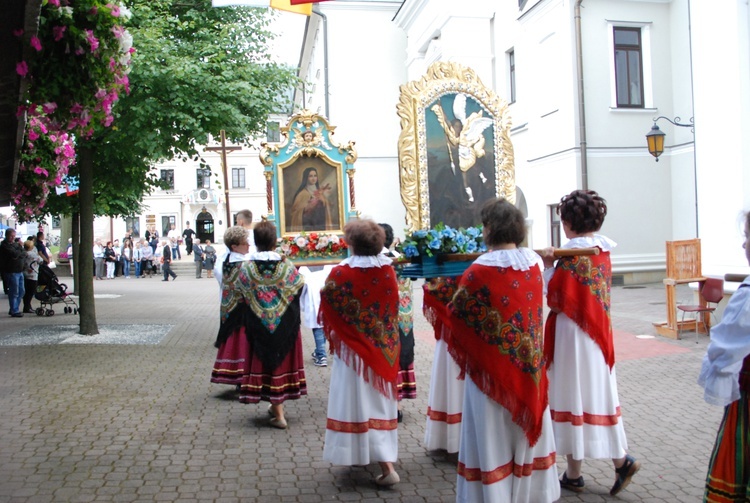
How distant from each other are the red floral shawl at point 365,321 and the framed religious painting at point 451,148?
76.6 inches

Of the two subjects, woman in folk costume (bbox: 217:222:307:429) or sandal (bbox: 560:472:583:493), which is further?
woman in folk costume (bbox: 217:222:307:429)

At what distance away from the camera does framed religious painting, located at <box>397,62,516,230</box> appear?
6.99 metres

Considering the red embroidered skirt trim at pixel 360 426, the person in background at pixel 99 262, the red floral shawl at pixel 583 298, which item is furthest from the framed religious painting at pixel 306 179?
the person in background at pixel 99 262

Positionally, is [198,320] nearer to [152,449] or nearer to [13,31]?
[152,449]

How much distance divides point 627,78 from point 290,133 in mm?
13455

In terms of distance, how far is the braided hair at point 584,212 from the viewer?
4.77 m

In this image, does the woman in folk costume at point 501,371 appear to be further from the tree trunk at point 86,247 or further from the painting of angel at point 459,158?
the tree trunk at point 86,247

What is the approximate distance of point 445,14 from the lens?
24.1 meters

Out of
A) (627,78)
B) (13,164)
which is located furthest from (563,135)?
(13,164)

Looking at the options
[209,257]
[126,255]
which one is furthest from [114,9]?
[126,255]

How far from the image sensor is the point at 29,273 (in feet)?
52.9

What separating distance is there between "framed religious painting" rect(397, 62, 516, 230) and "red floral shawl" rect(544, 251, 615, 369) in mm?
2174

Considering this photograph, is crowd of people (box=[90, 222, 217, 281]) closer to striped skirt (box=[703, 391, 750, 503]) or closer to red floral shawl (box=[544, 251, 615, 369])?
red floral shawl (box=[544, 251, 615, 369])

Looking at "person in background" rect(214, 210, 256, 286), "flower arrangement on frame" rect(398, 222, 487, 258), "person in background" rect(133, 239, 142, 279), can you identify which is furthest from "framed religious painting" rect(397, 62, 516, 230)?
"person in background" rect(133, 239, 142, 279)
